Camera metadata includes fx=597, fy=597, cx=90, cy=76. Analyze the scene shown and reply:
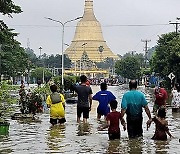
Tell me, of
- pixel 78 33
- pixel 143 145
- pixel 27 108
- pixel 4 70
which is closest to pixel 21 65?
pixel 4 70

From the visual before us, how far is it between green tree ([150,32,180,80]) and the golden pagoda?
85758mm

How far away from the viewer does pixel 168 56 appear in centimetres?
6362

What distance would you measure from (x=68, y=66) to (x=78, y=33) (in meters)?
16.6

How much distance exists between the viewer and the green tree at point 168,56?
2414 inches

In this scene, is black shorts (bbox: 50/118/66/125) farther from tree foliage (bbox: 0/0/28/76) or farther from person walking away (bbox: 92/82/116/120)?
tree foliage (bbox: 0/0/28/76)

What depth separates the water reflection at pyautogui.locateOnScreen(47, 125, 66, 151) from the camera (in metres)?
14.6

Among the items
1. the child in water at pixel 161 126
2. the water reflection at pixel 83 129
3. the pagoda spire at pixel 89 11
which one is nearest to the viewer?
the child in water at pixel 161 126

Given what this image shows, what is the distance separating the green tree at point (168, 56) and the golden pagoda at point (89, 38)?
85.8m

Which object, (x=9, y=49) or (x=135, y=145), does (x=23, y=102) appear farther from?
(x=9, y=49)

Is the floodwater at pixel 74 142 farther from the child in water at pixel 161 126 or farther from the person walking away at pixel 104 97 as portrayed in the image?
the person walking away at pixel 104 97

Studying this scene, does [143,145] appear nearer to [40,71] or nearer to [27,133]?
[27,133]

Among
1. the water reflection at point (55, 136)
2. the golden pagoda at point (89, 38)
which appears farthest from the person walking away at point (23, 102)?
the golden pagoda at point (89, 38)

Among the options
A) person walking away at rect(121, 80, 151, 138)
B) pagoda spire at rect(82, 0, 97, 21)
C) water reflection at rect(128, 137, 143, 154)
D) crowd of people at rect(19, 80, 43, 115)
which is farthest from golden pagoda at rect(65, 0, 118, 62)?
water reflection at rect(128, 137, 143, 154)

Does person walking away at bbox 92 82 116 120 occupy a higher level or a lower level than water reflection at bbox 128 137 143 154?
higher
